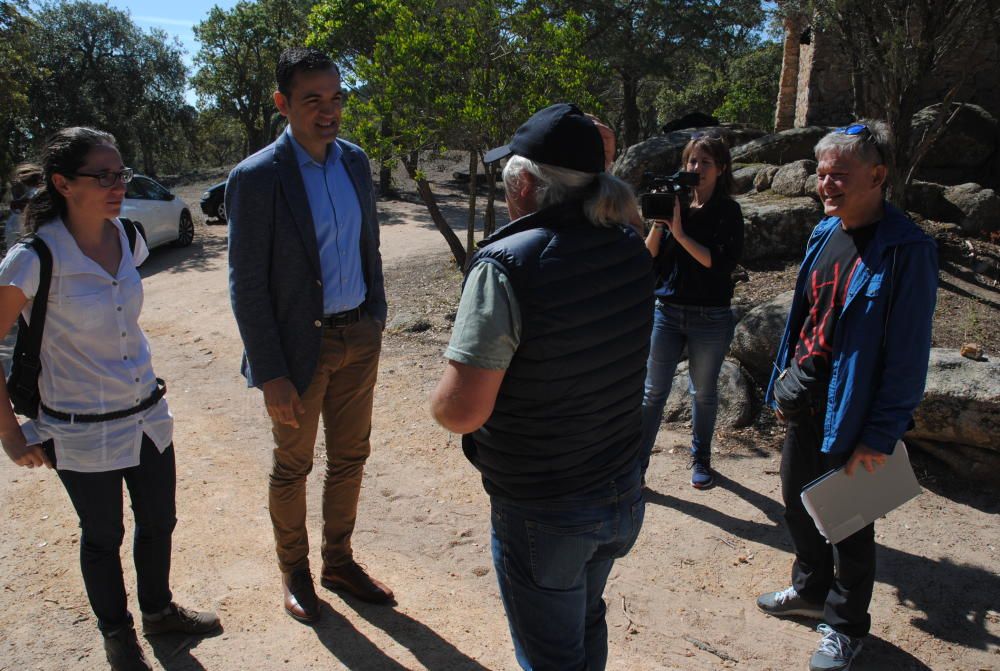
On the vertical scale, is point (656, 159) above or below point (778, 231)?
above

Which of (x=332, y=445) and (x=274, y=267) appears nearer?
(x=274, y=267)

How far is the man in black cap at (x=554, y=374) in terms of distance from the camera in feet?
5.86

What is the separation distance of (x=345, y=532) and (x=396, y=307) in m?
5.42

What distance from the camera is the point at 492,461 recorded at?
1.99m

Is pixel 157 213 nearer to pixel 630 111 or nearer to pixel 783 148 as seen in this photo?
pixel 783 148

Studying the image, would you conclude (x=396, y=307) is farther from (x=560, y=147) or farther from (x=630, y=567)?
(x=560, y=147)

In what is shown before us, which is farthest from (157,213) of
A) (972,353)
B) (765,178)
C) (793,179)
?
(972,353)

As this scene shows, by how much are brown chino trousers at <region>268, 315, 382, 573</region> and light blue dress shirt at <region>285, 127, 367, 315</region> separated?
0.45 feet

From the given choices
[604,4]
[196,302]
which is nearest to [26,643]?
[196,302]

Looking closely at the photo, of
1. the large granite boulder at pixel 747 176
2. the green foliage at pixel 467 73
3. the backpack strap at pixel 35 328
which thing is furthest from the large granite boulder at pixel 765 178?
the backpack strap at pixel 35 328

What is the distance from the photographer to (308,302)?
2.79 m

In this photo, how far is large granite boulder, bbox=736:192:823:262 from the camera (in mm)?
7117

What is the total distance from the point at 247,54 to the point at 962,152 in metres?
21.4

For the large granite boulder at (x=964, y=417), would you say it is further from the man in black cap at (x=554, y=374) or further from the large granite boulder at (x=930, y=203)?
the large granite boulder at (x=930, y=203)
